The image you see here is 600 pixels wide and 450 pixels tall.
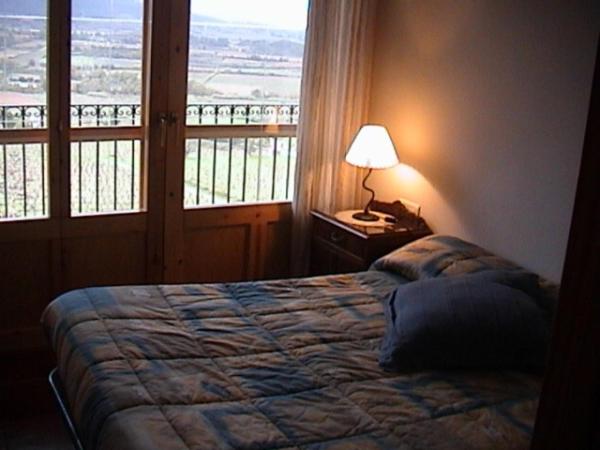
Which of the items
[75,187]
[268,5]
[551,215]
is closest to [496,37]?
[551,215]

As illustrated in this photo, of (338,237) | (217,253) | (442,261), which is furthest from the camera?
(217,253)

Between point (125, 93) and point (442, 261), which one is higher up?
point (125, 93)

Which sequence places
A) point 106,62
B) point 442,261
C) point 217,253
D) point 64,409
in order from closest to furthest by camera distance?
point 64,409 < point 442,261 < point 106,62 < point 217,253

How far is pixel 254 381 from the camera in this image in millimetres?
2383

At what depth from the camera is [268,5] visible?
3988mm

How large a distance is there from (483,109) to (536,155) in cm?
39

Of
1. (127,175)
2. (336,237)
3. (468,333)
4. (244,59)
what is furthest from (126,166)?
(468,333)

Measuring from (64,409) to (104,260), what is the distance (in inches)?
50.3

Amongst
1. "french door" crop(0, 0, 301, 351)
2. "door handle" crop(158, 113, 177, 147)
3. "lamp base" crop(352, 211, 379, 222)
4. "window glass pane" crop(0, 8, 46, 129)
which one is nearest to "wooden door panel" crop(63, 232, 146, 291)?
"french door" crop(0, 0, 301, 351)

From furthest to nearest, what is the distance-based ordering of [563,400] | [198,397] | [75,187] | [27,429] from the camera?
1. [75,187]
2. [27,429]
3. [198,397]
4. [563,400]

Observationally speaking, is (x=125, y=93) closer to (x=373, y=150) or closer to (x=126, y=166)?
(x=126, y=166)

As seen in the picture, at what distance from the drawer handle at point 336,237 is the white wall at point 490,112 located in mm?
431

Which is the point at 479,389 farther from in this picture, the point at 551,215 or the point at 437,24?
the point at 437,24

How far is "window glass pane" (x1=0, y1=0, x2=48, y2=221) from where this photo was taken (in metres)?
3.43
